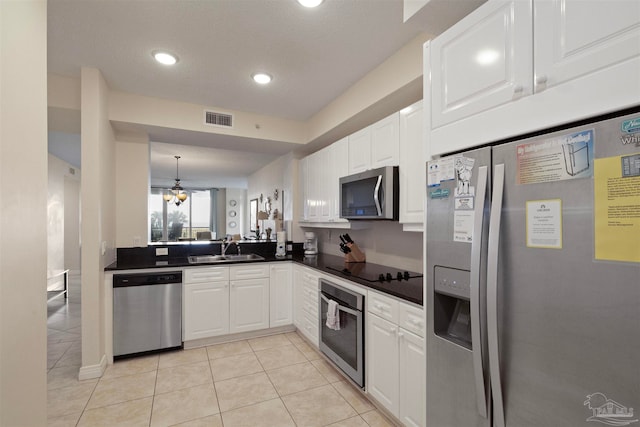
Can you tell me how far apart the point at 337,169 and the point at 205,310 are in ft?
7.00

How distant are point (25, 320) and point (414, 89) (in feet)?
8.59

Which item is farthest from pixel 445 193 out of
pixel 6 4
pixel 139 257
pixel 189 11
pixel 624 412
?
pixel 139 257

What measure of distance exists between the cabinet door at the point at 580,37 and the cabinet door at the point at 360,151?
1767 millimetres

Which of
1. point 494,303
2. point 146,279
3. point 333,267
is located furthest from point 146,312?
point 494,303

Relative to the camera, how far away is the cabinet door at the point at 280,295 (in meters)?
3.76

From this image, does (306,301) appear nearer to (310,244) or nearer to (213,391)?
(310,244)

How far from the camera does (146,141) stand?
11.9 ft

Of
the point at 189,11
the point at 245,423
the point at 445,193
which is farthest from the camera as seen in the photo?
the point at 245,423

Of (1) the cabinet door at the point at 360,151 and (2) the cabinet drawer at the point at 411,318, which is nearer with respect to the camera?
(2) the cabinet drawer at the point at 411,318

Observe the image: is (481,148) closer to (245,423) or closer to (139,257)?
(245,423)

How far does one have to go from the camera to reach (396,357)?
6.58ft

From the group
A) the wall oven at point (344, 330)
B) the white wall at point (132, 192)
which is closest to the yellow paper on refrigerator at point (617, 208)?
the wall oven at point (344, 330)

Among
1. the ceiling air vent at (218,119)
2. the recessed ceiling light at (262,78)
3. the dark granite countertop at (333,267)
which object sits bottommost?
the dark granite countertop at (333,267)

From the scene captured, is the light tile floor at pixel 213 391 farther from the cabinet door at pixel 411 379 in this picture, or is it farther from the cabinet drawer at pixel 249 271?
the cabinet drawer at pixel 249 271
